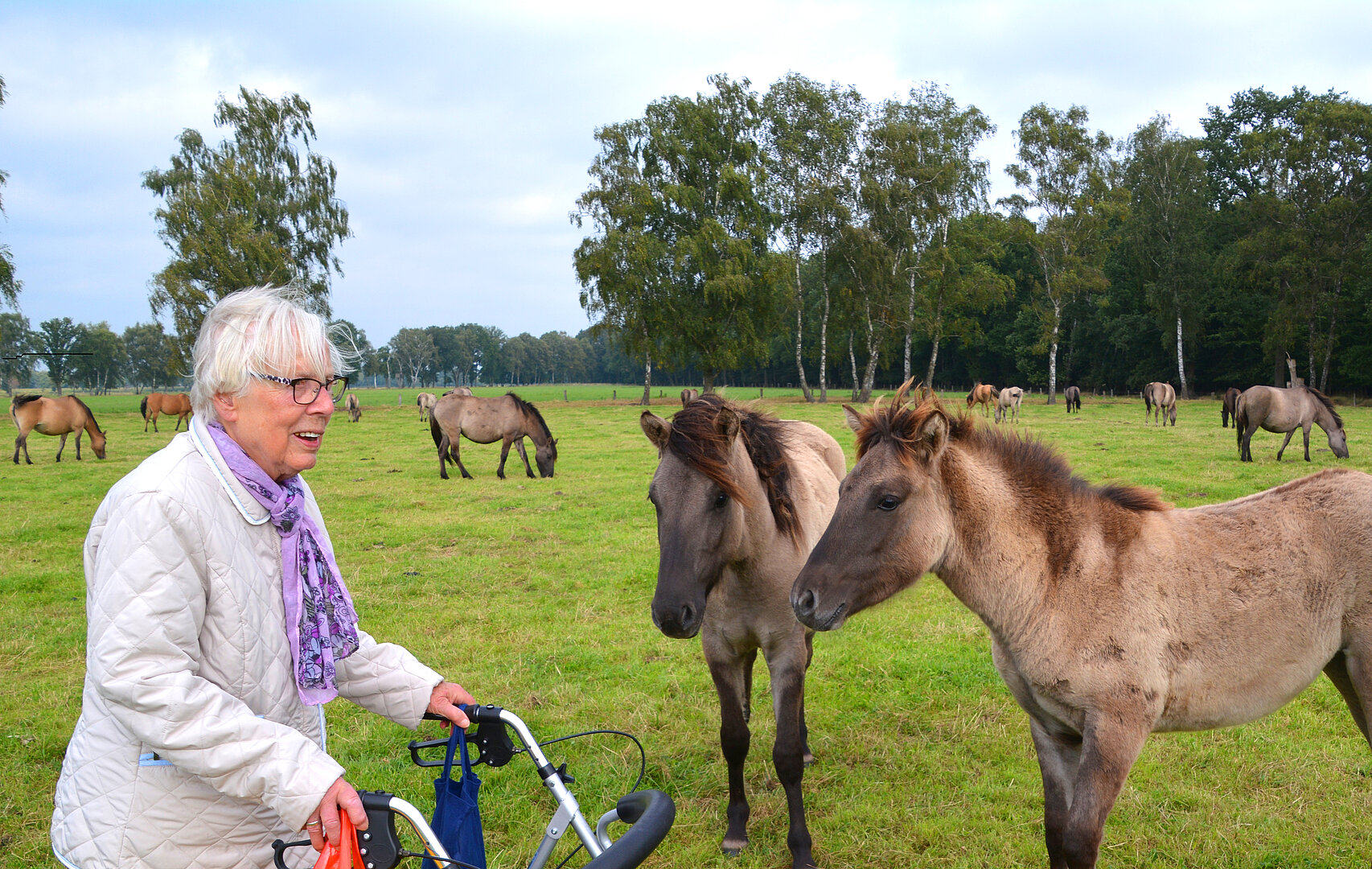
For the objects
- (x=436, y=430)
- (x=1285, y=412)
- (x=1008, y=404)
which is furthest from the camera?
(x=1008, y=404)

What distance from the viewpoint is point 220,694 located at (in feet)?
5.36

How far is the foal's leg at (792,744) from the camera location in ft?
11.6

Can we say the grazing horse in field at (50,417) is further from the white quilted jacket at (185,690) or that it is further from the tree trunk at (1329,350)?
the tree trunk at (1329,350)

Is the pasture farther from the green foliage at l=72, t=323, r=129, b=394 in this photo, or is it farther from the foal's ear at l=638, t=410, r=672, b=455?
the green foliage at l=72, t=323, r=129, b=394

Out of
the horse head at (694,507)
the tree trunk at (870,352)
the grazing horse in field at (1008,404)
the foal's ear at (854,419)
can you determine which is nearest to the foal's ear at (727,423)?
the horse head at (694,507)

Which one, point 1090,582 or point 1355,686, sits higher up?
point 1090,582

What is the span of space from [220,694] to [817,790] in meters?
3.43

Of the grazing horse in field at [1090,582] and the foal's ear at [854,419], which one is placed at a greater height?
the foal's ear at [854,419]

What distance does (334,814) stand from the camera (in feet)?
5.39

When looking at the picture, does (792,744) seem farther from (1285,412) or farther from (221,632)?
(1285,412)

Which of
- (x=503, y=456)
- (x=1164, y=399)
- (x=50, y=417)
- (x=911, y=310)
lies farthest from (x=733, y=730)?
(x=911, y=310)

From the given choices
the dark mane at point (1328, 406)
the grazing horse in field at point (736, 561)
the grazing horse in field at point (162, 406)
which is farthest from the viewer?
the grazing horse in field at point (162, 406)

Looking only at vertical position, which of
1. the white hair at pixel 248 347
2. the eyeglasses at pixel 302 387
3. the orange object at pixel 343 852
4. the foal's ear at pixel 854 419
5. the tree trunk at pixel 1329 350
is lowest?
the orange object at pixel 343 852

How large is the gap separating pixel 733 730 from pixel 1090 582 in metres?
1.81
